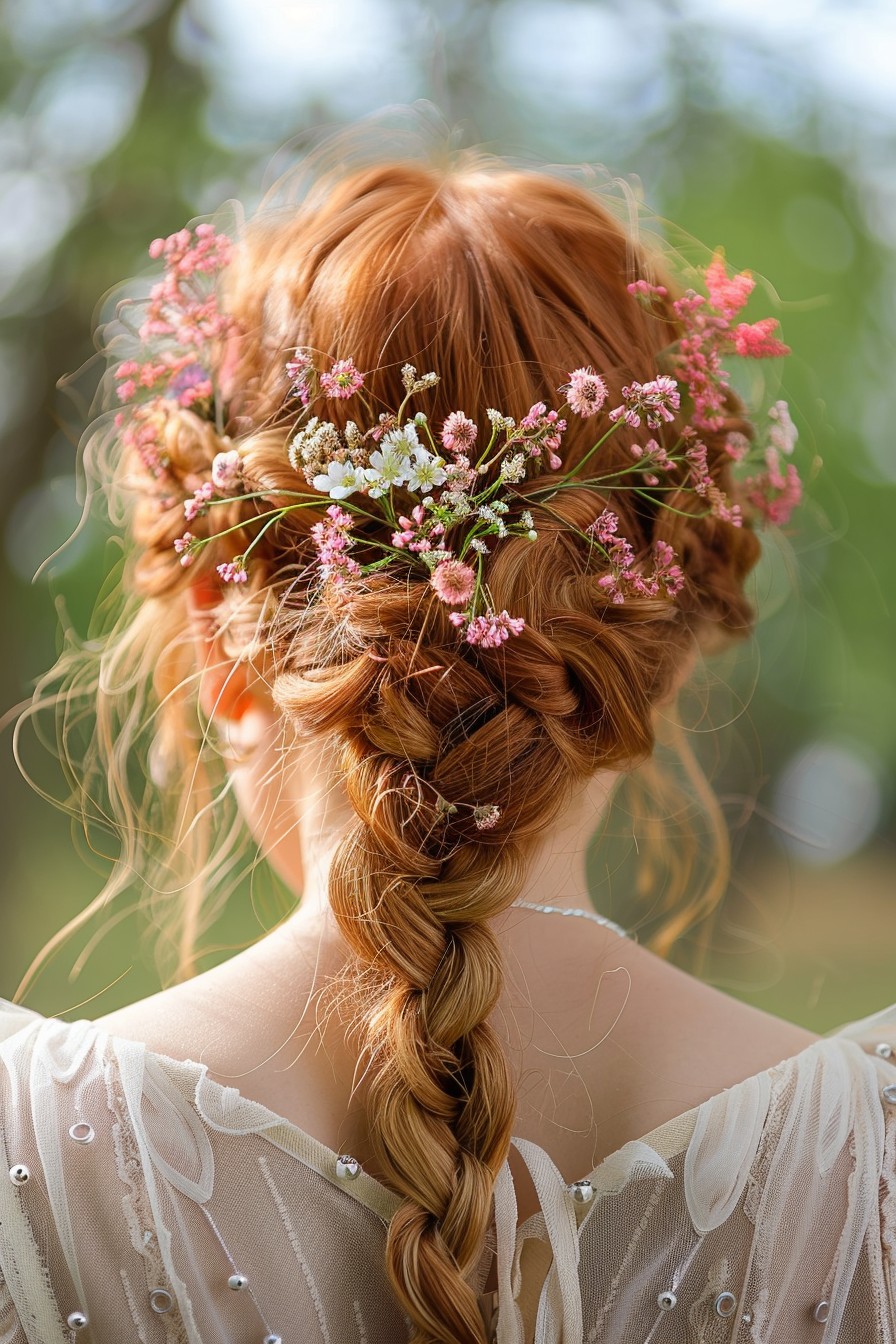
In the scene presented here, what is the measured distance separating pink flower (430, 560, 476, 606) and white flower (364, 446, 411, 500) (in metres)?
0.10

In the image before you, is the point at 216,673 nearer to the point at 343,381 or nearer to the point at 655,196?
the point at 343,381

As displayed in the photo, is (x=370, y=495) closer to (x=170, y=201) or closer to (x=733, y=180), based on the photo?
(x=170, y=201)

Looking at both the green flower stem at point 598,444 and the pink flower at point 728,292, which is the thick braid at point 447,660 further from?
the pink flower at point 728,292

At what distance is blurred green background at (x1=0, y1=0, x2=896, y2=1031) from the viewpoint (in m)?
3.43

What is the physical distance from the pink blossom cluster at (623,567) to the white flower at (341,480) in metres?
0.23

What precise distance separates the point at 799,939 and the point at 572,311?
4363mm

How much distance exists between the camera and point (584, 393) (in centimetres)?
98

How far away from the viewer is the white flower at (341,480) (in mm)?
956

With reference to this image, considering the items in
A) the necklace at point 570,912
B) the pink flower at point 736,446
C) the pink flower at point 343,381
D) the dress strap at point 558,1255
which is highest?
the pink flower at point 343,381

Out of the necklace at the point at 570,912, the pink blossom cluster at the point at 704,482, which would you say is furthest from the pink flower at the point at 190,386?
the necklace at the point at 570,912

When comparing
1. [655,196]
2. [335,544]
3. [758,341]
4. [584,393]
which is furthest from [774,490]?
[655,196]

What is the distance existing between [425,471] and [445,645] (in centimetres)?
17

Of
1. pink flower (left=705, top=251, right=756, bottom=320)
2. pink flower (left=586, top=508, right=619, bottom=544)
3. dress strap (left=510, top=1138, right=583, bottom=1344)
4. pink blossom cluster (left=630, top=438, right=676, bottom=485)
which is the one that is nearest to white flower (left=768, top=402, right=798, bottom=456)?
pink flower (left=705, top=251, right=756, bottom=320)

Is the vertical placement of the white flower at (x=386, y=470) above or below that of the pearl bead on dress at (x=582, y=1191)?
above
